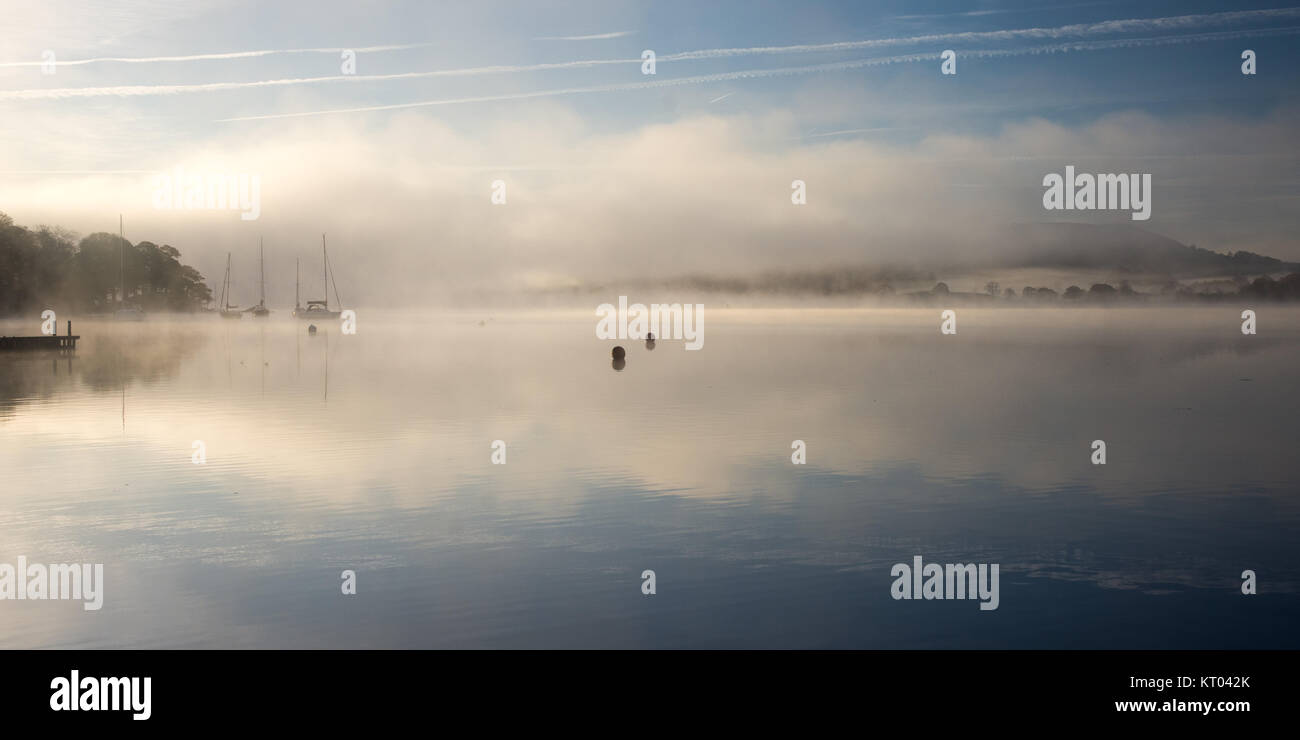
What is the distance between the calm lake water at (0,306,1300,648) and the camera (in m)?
17.0

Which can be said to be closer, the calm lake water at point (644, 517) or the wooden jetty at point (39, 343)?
the calm lake water at point (644, 517)

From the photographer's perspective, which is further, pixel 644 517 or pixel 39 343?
pixel 39 343

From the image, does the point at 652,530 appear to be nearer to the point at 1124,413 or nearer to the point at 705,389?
the point at 1124,413

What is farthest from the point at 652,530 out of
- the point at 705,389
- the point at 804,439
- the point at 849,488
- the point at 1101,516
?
the point at 705,389

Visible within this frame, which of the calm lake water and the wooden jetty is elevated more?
the wooden jetty

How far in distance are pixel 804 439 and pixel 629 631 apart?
2259 centimetres

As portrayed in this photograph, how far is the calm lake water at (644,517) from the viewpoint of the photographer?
55.8 ft

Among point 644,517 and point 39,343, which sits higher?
point 39,343

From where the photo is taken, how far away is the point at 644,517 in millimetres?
24406

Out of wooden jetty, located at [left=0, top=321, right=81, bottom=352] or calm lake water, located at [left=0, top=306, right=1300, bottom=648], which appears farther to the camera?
wooden jetty, located at [left=0, top=321, right=81, bottom=352]

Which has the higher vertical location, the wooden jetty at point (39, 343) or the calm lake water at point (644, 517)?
the wooden jetty at point (39, 343)
